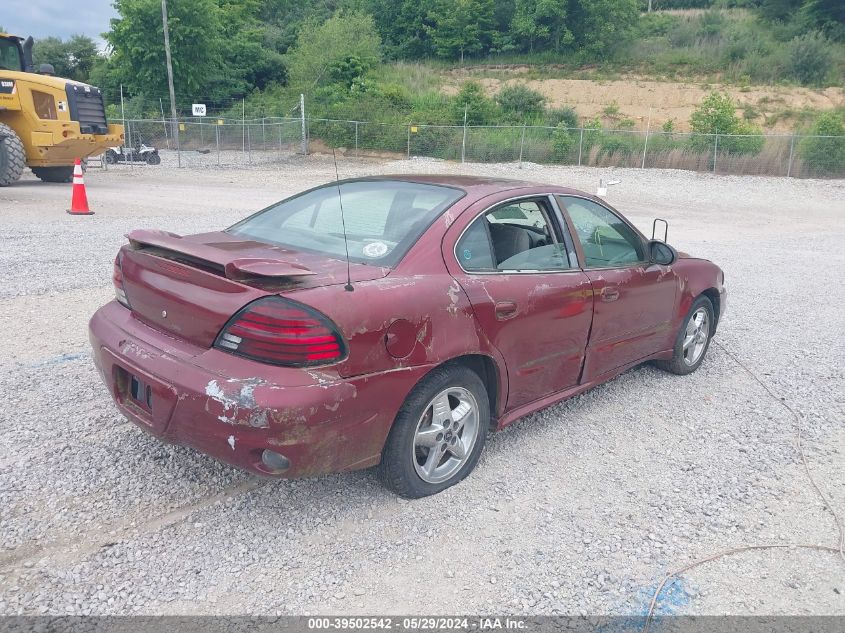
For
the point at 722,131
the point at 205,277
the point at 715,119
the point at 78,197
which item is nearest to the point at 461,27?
the point at 715,119

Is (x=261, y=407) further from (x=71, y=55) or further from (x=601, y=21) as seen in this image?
(x=71, y=55)

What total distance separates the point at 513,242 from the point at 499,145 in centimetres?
2852

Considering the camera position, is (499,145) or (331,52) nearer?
(499,145)

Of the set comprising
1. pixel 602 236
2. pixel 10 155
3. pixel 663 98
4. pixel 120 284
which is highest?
pixel 663 98

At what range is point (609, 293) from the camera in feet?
14.0

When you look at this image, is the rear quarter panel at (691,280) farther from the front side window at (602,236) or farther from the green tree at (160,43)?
the green tree at (160,43)

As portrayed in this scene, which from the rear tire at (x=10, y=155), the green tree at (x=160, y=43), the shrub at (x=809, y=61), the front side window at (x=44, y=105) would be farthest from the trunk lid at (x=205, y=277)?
the shrub at (x=809, y=61)

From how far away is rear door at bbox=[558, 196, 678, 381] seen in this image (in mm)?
4270

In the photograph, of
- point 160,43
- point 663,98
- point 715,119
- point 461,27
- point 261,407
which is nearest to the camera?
point 261,407

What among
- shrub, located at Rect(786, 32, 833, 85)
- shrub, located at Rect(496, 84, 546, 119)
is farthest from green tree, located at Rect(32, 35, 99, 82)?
shrub, located at Rect(786, 32, 833, 85)

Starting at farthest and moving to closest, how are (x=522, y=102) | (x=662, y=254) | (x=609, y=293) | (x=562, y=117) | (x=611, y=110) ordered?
(x=611, y=110), (x=522, y=102), (x=562, y=117), (x=662, y=254), (x=609, y=293)

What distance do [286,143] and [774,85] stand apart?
33.8m

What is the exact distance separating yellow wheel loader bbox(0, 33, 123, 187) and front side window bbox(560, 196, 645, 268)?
1543 centimetres

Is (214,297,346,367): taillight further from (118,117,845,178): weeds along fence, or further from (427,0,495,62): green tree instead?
(427,0,495,62): green tree
